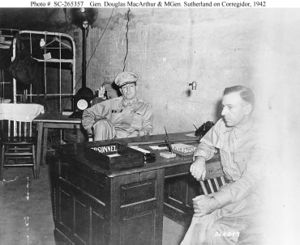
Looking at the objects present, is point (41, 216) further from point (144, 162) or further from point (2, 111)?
point (2, 111)

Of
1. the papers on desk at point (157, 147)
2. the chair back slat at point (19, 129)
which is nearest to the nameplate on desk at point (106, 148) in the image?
the papers on desk at point (157, 147)

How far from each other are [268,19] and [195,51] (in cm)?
102

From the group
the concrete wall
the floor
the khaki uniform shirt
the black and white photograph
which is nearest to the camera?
the black and white photograph

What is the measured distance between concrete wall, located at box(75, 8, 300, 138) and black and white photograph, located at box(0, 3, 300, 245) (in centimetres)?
1

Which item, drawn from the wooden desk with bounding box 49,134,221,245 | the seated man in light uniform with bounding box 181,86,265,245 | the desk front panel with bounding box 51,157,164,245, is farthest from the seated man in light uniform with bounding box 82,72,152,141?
the seated man in light uniform with bounding box 181,86,265,245

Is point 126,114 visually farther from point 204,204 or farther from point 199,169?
point 204,204

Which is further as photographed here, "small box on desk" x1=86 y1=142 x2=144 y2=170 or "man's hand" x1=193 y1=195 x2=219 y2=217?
"small box on desk" x1=86 y1=142 x2=144 y2=170

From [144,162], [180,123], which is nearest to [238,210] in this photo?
[144,162]

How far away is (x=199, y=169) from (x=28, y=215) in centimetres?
236

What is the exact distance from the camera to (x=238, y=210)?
87.0 inches

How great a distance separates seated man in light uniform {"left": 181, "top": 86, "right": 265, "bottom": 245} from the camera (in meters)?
2.06

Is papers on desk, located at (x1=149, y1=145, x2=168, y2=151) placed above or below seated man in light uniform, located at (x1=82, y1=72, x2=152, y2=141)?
below

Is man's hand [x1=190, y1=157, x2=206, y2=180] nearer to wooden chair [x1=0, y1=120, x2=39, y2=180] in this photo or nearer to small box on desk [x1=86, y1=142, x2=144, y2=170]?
small box on desk [x1=86, y1=142, x2=144, y2=170]

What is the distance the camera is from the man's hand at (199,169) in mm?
2324
